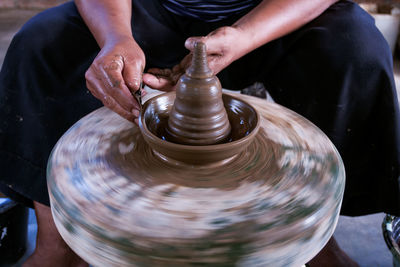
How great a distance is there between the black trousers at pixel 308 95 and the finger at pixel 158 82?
263mm

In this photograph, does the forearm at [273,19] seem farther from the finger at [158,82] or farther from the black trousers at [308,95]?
the finger at [158,82]

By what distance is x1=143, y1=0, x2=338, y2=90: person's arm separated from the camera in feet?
3.59

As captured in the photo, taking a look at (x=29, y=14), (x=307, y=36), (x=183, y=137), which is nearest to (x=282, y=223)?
(x=183, y=137)

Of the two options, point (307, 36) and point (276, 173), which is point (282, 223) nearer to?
point (276, 173)

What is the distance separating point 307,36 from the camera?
1.28 metres

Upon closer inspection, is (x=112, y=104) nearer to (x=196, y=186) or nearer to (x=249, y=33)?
(x=196, y=186)

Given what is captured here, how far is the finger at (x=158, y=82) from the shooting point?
108cm

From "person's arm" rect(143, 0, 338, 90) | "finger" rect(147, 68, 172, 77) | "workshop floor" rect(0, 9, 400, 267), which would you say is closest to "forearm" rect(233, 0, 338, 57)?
"person's arm" rect(143, 0, 338, 90)

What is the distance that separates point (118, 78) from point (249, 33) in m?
0.44

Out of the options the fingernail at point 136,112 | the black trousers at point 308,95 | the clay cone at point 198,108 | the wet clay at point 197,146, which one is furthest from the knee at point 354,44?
the fingernail at point 136,112

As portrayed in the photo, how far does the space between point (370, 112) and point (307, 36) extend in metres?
0.32

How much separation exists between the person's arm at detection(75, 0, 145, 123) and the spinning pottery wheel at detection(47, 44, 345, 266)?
0.06 meters

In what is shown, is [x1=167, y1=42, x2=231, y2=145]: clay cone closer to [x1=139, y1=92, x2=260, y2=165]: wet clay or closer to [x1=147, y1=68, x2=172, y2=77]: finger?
[x1=139, y1=92, x2=260, y2=165]: wet clay

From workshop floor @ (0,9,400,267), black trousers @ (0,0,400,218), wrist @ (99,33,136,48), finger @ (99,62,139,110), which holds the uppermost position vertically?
wrist @ (99,33,136,48)
